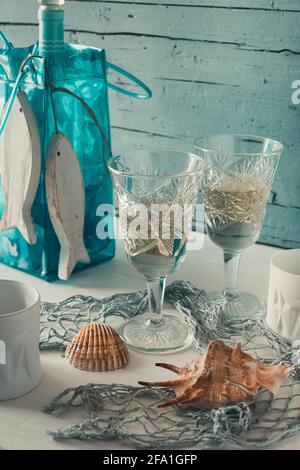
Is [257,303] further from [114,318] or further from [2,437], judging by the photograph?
[2,437]

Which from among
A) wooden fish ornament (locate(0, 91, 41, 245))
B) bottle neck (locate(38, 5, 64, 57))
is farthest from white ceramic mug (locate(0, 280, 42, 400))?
bottle neck (locate(38, 5, 64, 57))

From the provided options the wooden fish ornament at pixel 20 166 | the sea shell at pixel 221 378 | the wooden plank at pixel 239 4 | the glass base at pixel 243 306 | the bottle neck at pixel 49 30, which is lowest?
the glass base at pixel 243 306

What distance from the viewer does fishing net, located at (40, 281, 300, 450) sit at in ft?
2.13

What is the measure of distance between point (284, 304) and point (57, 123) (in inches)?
14.8

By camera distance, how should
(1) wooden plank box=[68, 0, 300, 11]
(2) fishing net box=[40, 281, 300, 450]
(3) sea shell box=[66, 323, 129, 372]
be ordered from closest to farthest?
(2) fishing net box=[40, 281, 300, 450] < (3) sea shell box=[66, 323, 129, 372] < (1) wooden plank box=[68, 0, 300, 11]

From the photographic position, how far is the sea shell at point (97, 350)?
0.77 meters

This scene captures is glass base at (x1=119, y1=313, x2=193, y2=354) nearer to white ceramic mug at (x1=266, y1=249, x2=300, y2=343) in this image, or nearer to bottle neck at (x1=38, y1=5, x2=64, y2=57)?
white ceramic mug at (x1=266, y1=249, x2=300, y2=343)

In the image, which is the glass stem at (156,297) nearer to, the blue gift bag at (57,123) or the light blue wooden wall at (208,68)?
the blue gift bag at (57,123)

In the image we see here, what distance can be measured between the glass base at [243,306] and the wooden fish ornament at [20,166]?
274 mm

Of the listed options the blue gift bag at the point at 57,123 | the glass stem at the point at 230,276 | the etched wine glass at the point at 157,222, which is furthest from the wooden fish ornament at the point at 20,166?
the glass stem at the point at 230,276

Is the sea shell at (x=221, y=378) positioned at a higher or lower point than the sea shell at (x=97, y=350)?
higher

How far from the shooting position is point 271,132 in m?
1.09

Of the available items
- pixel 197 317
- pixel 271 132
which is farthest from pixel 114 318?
pixel 271 132

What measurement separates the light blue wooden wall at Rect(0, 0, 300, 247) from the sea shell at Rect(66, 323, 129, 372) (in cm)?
45
